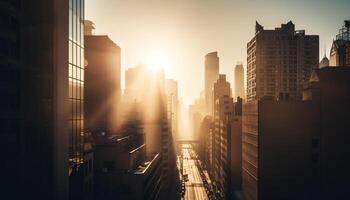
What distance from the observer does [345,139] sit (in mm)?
66375

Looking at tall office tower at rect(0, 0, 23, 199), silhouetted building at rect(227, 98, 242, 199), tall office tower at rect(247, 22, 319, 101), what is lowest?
silhouetted building at rect(227, 98, 242, 199)

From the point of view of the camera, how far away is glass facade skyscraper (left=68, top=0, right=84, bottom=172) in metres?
32.2

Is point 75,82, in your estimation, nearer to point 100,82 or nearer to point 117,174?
point 117,174

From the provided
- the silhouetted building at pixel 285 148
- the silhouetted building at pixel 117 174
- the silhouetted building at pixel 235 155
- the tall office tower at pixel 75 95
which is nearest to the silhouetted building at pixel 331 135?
the silhouetted building at pixel 285 148

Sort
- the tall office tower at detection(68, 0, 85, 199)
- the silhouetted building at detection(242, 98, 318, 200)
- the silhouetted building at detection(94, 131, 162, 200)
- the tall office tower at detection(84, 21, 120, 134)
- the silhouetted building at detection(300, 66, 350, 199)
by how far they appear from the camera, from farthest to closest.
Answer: the tall office tower at detection(84, 21, 120, 134) < the silhouetted building at detection(300, 66, 350, 199) < the silhouetted building at detection(242, 98, 318, 200) < the silhouetted building at detection(94, 131, 162, 200) < the tall office tower at detection(68, 0, 85, 199)

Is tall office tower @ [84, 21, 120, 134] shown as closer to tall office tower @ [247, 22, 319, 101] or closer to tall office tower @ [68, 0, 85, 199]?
tall office tower @ [68, 0, 85, 199]

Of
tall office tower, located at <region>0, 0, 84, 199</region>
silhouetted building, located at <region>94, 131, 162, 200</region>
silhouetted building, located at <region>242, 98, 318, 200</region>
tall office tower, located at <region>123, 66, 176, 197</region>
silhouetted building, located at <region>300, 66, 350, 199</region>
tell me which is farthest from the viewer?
tall office tower, located at <region>123, 66, 176, 197</region>

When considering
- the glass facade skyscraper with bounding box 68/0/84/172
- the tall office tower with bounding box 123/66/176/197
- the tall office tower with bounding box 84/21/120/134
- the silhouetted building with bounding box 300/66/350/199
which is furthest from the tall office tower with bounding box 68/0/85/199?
the tall office tower with bounding box 123/66/176/197

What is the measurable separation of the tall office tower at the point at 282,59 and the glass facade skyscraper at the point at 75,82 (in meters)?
125

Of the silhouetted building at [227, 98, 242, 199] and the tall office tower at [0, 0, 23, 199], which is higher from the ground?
the tall office tower at [0, 0, 23, 199]

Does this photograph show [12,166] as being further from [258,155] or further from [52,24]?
[258,155]

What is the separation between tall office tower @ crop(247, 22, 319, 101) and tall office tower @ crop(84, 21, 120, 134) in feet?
243

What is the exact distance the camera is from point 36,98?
92.2ft

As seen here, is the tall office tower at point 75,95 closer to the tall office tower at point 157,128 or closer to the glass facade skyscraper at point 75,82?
the glass facade skyscraper at point 75,82
